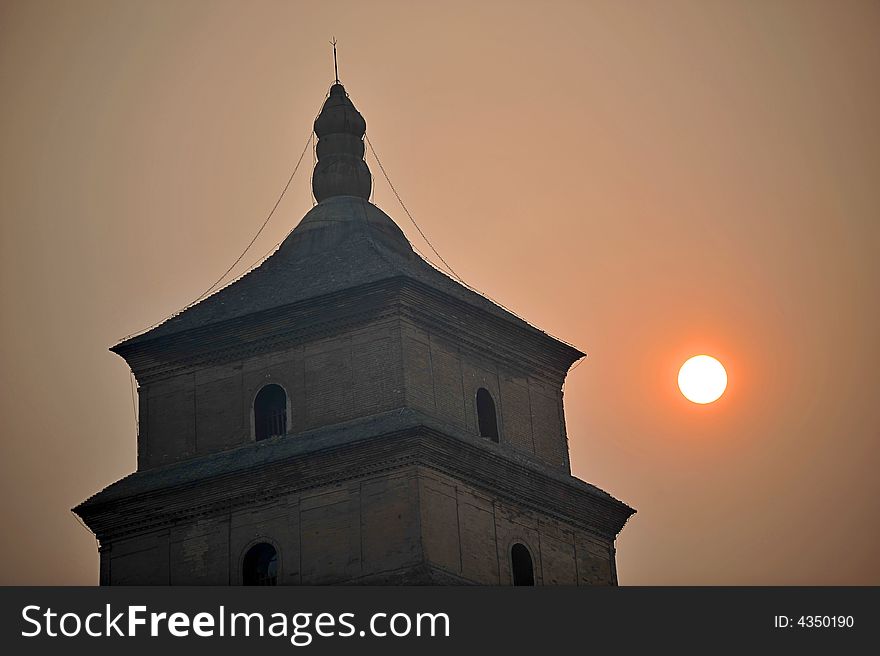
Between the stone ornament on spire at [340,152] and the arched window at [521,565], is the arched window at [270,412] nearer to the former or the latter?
the arched window at [521,565]

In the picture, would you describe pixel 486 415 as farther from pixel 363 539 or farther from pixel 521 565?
pixel 363 539

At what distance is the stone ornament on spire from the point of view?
56812 mm

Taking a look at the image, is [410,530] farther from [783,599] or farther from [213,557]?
[783,599]

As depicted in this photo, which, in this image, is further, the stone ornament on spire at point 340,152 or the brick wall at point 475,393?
the stone ornament on spire at point 340,152

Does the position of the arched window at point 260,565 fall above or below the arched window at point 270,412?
below

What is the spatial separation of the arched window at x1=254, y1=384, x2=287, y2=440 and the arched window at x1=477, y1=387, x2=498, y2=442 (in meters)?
3.34

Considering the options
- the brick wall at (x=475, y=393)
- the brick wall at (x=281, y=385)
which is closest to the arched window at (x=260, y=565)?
the brick wall at (x=281, y=385)

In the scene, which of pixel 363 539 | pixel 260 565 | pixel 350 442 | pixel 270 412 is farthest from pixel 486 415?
pixel 260 565

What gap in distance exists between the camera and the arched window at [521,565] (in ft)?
169

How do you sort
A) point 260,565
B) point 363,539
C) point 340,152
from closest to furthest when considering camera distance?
point 363,539
point 260,565
point 340,152

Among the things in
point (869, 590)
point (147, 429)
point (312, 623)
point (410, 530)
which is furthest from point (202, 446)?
point (869, 590)

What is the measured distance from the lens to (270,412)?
5228cm

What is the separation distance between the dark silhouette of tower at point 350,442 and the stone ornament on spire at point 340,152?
6.48ft

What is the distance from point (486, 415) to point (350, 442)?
349cm
